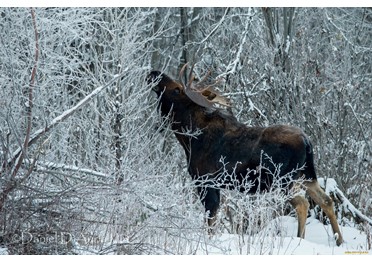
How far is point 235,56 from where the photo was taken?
12.1 m

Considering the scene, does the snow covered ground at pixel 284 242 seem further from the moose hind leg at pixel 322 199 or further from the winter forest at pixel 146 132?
the moose hind leg at pixel 322 199

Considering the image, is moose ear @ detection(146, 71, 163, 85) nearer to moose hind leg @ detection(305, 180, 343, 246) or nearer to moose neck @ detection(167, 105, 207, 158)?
moose neck @ detection(167, 105, 207, 158)

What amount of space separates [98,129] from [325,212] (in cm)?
278

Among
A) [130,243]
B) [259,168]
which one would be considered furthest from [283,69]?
[130,243]

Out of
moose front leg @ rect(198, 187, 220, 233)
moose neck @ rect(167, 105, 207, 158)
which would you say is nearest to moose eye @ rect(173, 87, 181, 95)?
moose neck @ rect(167, 105, 207, 158)

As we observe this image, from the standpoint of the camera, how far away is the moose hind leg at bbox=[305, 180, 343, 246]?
899 centimetres

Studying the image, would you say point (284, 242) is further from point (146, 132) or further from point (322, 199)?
point (146, 132)

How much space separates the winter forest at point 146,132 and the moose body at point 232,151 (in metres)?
0.18

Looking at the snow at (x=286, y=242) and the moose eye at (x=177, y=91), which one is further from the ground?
the moose eye at (x=177, y=91)

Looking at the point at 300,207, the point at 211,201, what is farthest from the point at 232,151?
the point at 300,207

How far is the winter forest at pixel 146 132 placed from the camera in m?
7.95

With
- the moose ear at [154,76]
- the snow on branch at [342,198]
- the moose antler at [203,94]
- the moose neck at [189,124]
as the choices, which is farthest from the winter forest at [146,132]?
the moose antler at [203,94]

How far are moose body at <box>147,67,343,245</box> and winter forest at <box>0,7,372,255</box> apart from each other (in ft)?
0.58
